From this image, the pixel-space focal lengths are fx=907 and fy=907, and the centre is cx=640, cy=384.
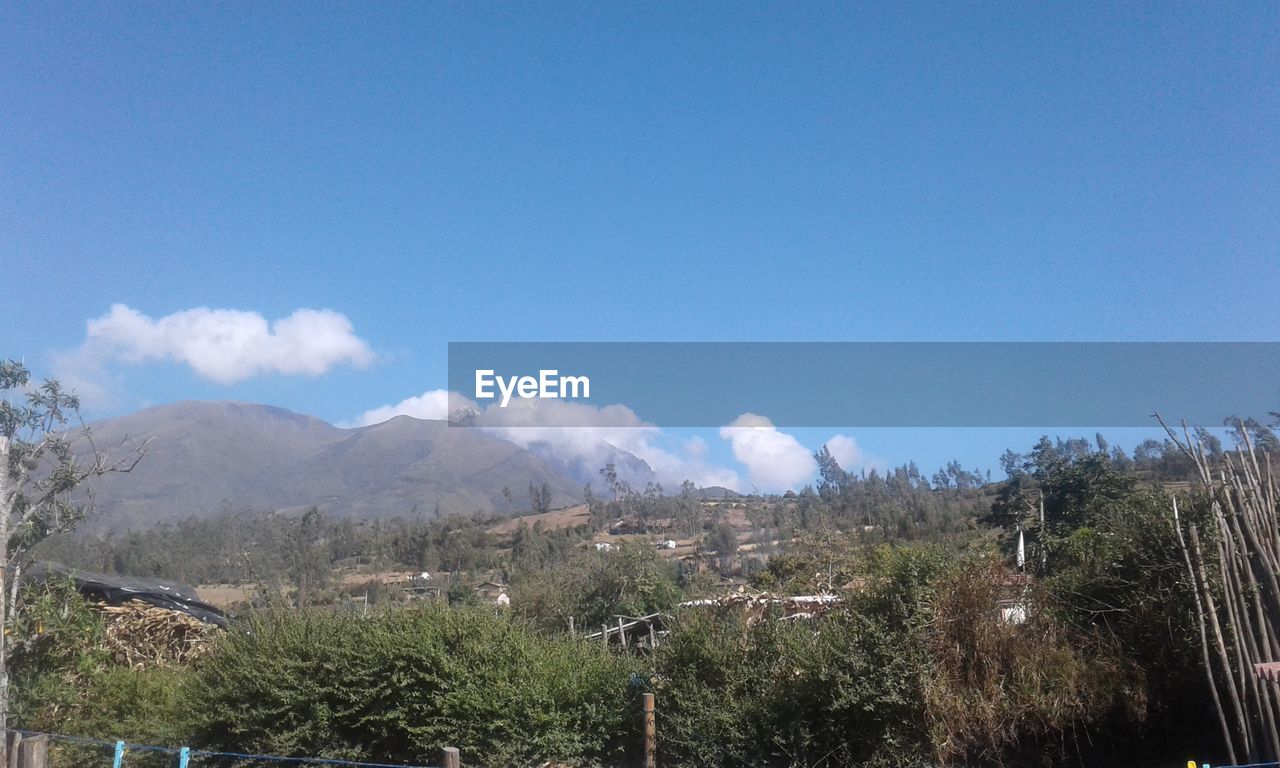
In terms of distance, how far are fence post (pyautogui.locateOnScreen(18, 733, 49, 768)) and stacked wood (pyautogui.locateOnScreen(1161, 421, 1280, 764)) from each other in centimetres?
1088

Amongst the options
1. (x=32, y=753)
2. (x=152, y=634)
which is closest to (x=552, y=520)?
(x=152, y=634)

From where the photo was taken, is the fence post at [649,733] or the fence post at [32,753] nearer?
the fence post at [32,753]

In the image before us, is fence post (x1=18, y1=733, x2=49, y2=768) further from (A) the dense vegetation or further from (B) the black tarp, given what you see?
(B) the black tarp

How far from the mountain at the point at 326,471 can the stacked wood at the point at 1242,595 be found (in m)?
69.3

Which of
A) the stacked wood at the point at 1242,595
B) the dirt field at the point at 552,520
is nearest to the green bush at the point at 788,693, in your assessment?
the stacked wood at the point at 1242,595

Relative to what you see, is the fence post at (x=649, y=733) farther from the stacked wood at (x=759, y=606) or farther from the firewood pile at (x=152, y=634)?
the firewood pile at (x=152, y=634)

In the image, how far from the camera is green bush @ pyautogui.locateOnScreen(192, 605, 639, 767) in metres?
10.3

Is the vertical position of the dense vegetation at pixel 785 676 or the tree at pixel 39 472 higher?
the tree at pixel 39 472

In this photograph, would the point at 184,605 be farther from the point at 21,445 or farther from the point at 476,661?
the point at 476,661

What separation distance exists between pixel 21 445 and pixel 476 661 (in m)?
7.01

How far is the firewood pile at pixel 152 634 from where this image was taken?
1714cm

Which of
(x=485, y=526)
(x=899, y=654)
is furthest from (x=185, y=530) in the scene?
(x=899, y=654)

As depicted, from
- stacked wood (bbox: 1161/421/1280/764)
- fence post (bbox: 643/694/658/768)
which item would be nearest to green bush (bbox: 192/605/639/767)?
fence post (bbox: 643/694/658/768)

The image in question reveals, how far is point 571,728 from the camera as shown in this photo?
34.1ft
